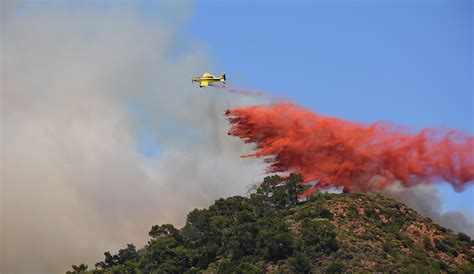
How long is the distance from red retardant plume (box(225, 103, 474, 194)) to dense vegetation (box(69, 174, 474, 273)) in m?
7.23

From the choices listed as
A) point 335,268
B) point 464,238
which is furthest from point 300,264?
point 464,238

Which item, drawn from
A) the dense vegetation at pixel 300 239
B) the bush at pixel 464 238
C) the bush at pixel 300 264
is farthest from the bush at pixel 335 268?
the bush at pixel 464 238

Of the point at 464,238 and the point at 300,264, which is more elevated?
the point at 464,238

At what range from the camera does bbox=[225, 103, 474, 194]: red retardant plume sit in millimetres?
170750

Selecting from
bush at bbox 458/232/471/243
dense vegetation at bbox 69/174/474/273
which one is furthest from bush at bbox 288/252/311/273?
bush at bbox 458/232/471/243

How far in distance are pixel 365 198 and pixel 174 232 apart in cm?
3688

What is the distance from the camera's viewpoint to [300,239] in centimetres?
16000

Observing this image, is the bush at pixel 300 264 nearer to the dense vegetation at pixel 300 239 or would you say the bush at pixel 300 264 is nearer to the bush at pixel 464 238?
the dense vegetation at pixel 300 239

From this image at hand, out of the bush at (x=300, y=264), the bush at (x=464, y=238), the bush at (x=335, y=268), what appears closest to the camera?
the bush at (x=335, y=268)

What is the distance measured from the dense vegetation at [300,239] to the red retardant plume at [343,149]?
7227 mm

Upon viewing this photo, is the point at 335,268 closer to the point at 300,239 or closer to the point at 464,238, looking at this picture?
the point at 300,239

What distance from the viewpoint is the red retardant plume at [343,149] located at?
171m

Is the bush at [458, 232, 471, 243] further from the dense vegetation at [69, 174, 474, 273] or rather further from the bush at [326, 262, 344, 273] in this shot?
the bush at [326, 262, 344, 273]

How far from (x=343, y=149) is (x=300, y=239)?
68.0ft
